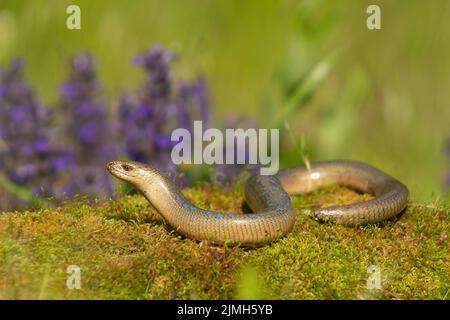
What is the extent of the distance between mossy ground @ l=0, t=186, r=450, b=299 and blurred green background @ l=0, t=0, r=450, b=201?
440cm

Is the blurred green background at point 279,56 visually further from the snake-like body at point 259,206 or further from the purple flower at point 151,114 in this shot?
the snake-like body at point 259,206

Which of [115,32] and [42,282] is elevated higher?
[115,32]

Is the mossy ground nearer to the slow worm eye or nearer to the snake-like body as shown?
the snake-like body

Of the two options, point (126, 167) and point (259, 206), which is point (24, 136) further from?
point (259, 206)

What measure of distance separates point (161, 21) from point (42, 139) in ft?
15.5

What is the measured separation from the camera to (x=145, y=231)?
258 inches

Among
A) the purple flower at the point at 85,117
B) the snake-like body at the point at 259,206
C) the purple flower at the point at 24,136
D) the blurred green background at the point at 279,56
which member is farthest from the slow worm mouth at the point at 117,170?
the blurred green background at the point at 279,56

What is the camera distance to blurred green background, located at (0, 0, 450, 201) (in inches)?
479

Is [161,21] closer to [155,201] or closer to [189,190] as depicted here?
[189,190]

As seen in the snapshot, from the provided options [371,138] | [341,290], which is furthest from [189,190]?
A: [371,138]

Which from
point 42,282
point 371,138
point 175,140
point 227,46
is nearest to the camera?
point 42,282

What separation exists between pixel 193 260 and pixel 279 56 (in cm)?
810

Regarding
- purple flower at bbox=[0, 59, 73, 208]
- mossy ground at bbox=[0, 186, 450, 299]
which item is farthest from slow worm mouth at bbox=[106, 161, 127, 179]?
purple flower at bbox=[0, 59, 73, 208]

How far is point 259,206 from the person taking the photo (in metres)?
7.43
